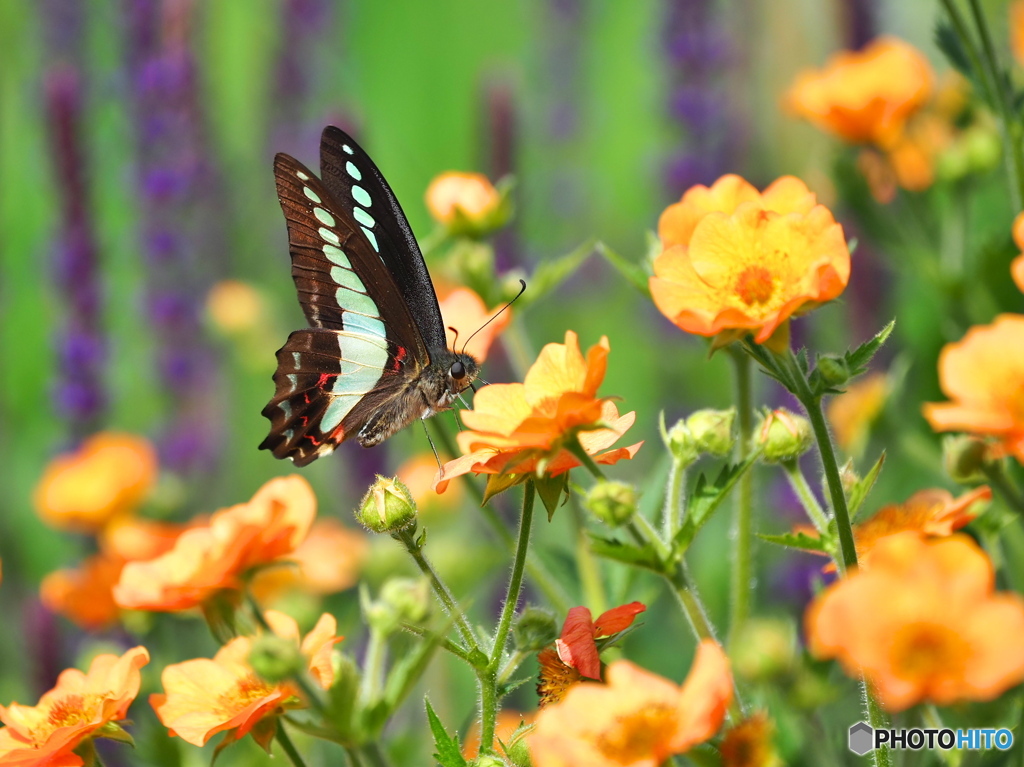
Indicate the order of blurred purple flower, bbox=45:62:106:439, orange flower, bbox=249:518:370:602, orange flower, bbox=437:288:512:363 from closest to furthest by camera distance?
orange flower, bbox=437:288:512:363 < orange flower, bbox=249:518:370:602 < blurred purple flower, bbox=45:62:106:439

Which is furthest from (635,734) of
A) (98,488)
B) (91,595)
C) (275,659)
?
(98,488)

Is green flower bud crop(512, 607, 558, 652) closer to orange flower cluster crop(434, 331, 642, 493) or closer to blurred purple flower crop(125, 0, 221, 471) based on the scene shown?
orange flower cluster crop(434, 331, 642, 493)

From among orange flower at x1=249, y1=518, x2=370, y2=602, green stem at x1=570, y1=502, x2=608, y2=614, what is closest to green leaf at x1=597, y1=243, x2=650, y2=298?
green stem at x1=570, y1=502, x2=608, y2=614

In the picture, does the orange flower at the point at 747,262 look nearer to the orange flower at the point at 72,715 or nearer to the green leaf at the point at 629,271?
the green leaf at the point at 629,271

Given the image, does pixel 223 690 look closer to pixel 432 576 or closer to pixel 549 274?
pixel 432 576

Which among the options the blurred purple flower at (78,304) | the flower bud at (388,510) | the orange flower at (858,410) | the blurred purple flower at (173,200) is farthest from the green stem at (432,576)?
the blurred purple flower at (173,200)

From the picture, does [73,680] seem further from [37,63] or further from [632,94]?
[632,94]

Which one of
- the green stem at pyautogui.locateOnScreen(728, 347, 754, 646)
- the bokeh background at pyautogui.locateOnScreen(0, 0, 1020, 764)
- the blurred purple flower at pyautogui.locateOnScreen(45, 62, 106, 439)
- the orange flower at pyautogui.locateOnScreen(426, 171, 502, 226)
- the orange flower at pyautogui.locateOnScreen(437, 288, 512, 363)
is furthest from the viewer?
the blurred purple flower at pyautogui.locateOnScreen(45, 62, 106, 439)
